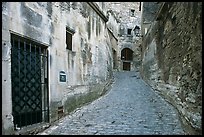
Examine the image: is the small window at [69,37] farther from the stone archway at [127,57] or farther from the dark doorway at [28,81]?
the stone archway at [127,57]

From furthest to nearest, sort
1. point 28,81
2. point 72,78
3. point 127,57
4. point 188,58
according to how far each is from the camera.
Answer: point 127,57 < point 72,78 < point 28,81 < point 188,58

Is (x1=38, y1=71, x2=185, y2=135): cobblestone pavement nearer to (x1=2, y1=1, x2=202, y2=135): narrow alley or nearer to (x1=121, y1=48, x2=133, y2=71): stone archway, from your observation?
(x1=2, y1=1, x2=202, y2=135): narrow alley

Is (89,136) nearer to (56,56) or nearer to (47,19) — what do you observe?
(56,56)

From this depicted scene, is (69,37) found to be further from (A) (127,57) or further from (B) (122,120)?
(A) (127,57)

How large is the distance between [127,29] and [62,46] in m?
19.8

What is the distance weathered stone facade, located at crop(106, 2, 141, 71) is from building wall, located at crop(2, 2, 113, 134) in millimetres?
14795

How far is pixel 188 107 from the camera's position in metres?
3.95

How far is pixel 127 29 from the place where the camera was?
80.8 feet

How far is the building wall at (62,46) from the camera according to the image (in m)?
3.66

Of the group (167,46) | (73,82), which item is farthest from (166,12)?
(73,82)

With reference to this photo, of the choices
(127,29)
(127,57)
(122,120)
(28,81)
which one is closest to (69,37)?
(28,81)

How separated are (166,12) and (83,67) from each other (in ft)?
10.6

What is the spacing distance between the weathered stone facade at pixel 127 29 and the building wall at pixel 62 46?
48.5 feet

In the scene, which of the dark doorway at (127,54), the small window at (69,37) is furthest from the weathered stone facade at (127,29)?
the small window at (69,37)
